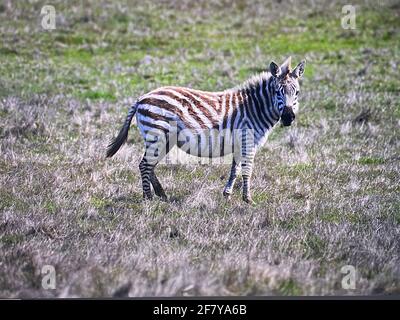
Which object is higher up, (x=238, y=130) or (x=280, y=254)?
(x=238, y=130)

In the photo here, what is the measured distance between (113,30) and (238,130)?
19012 millimetres

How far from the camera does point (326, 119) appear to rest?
15.3 meters

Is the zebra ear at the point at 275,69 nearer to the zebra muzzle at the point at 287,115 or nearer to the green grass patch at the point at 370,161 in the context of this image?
the zebra muzzle at the point at 287,115

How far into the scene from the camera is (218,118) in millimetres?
9703

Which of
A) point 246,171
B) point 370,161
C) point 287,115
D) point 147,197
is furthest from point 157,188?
point 370,161

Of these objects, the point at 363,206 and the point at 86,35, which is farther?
the point at 86,35

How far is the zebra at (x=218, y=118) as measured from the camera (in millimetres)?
9508

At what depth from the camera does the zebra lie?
31.2ft

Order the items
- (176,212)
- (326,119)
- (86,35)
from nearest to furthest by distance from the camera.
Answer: (176,212) < (326,119) < (86,35)

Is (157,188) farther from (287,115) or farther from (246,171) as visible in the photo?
(287,115)

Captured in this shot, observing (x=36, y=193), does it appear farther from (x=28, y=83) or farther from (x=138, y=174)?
(x=28, y=83)

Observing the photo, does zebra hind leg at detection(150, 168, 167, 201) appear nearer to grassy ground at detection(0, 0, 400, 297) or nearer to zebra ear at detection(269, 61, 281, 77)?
grassy ground at detection(0, 0, 400, 297)

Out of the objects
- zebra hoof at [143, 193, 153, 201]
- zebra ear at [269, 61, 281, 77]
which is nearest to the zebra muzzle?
zebra ear at [269, 61, 281, 77]

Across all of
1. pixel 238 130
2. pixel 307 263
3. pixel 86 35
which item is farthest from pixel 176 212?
pixel 86 35
